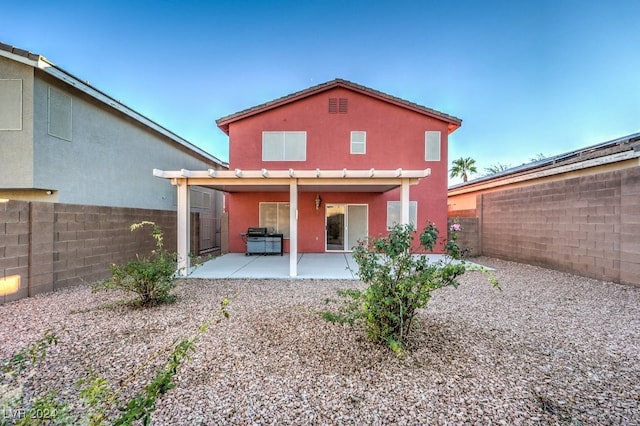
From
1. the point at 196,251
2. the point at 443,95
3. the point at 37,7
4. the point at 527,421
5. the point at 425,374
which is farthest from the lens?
the point at 443,95

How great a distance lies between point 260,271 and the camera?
26.9 ft

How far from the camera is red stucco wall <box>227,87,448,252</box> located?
1187cm

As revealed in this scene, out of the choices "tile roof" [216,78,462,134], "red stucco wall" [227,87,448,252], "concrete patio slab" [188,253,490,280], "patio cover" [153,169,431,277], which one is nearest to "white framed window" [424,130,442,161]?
"red stucco wall" [227,87,448,252]

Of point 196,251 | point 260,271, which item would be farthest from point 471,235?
point 196,251

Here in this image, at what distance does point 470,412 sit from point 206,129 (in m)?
19.1

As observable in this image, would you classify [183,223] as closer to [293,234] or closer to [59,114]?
[293,234]

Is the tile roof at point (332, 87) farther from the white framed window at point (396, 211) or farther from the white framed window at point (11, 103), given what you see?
the white framed window at point (11, 103)

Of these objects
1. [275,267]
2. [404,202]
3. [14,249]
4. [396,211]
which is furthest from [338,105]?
[14,249]

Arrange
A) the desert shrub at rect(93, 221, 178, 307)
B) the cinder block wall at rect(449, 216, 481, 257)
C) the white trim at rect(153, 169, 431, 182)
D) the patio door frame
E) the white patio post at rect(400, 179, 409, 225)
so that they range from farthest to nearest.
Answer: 1. the patio door frame
2. the cinder block wall at rect(449, 216, 481, 257)
3. the white patio post at rect(400, 179, 409, 225)
4. the white trim at rect(153, 169, 431, 182)
5. the desert shrub at rect(93, 221, 178, 307)

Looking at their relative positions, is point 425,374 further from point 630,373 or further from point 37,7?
point 37,7

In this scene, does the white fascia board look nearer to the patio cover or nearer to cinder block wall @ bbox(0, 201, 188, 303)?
the patio cover

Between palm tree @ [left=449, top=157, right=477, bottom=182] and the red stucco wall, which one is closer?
the red stucco wall

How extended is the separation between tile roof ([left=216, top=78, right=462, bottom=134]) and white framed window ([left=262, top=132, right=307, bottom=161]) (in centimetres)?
112

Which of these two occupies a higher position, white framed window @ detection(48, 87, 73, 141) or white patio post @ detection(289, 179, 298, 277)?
white framed window @ detection(48, 87, 73, 141)
